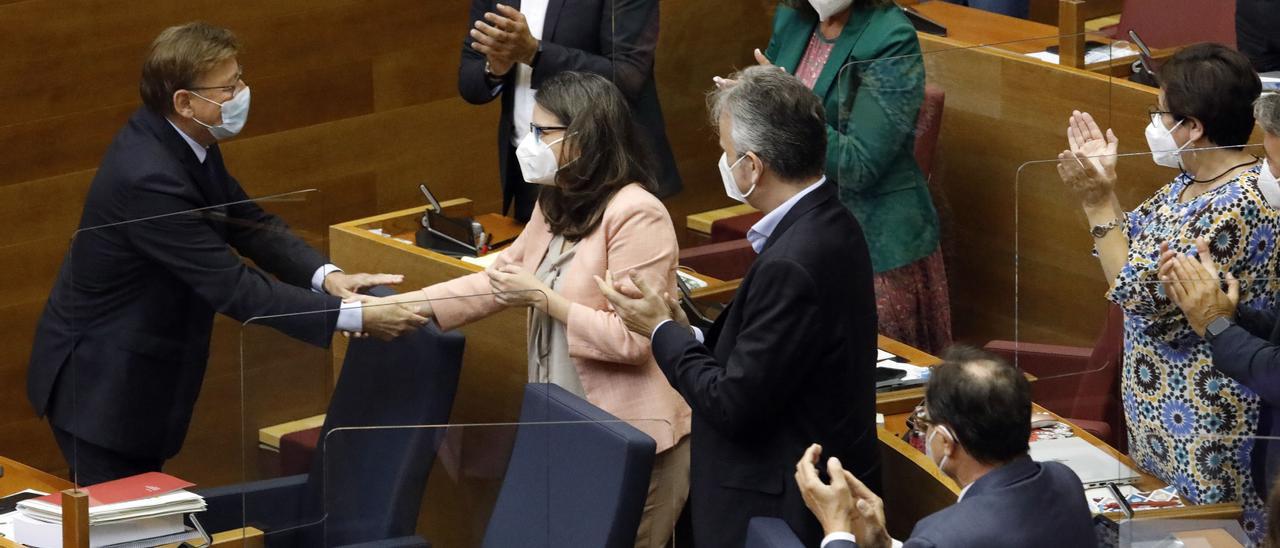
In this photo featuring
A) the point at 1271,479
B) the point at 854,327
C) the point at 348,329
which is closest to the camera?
the point at 1271,479

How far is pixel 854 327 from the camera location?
9.69 ft

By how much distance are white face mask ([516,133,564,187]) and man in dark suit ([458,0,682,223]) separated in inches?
28.3

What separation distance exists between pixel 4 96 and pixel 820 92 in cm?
248

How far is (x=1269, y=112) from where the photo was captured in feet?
9.95

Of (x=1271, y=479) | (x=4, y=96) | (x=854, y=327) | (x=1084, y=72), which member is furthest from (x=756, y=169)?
(x=4, y=96)

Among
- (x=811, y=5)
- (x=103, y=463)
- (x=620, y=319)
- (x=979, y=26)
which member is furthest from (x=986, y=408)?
(x=979, y=26)

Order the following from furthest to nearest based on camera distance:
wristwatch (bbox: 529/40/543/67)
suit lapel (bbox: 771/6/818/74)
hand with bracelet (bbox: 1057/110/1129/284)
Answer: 1. wristwatch (bbox: 529/40/543/67)
2. suit lapel (bbox: 771/6/818/74)
3. hand with bracelet (bbox: 1057/110/1129/284)

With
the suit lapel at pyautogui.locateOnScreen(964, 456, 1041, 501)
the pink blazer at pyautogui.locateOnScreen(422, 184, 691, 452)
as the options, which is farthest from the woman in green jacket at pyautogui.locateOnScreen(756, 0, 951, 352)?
the suit lapel at pyautogui.locateOnScreen(964, 456, 1041, 501)

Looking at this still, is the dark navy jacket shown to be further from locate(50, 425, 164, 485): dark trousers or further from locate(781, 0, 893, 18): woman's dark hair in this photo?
locate(781, 0, 893, 18): woman's dark hair

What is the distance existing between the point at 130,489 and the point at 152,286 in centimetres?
61

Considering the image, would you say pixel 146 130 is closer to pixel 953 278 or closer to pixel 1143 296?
pixel 953 278

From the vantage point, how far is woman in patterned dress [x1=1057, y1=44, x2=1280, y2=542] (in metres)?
3.06

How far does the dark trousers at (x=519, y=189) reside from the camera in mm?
4750

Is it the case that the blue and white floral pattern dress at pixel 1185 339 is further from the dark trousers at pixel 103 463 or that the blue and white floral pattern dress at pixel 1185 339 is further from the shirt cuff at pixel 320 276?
the dark trousers at pixel 103 463
